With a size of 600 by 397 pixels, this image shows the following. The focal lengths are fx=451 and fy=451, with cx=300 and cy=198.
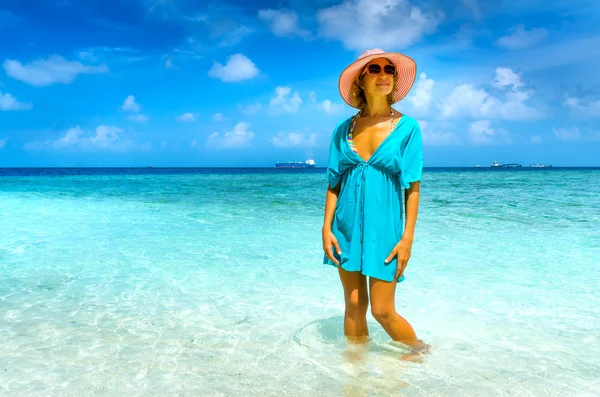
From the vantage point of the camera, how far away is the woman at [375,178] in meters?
2.70

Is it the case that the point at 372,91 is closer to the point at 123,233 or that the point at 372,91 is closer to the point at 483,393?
the point at 483,393

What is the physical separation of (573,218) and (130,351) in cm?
1071

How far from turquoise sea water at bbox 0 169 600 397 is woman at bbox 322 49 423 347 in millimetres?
758

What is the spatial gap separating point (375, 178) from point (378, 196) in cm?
11

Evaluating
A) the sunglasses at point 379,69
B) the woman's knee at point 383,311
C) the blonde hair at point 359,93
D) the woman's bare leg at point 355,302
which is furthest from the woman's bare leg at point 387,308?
the sunglasses at point 379,69

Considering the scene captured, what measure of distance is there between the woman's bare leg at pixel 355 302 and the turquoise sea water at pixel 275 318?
0.15 metres

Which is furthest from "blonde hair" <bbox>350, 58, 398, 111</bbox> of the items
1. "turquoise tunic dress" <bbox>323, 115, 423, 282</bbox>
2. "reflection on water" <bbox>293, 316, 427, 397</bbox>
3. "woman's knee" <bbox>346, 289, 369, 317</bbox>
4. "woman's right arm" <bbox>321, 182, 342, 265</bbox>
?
"reflection on water" <bbox>293, 316, 427, 397</bbox>

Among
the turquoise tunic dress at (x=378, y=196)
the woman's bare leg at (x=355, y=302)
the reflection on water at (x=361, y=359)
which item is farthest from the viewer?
the woman's bare leg at (x=355, y=302)

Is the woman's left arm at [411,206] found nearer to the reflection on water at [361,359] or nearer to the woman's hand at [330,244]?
the woman's hand at [330,244]

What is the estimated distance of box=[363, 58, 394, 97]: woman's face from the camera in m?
2.75

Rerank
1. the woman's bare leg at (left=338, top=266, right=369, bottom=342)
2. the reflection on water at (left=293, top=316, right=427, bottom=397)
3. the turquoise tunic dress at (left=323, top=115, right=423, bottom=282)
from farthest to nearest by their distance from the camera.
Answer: the woman's bare leg at (left=338, top=266, right=369, bottom=342)
the reflection on water at (left=293, top=316, right=427, bottom=397)
the turquoise tunic dress at (left=323, top=115, right=423, bottom=282)

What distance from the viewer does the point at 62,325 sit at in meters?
3.89

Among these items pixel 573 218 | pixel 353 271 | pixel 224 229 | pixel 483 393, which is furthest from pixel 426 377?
pixel 573 218

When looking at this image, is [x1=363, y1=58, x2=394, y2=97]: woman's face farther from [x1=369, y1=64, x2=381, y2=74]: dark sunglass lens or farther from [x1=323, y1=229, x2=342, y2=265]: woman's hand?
[x1=323, y1=229, x2=342, y2=265]: woman's hand
